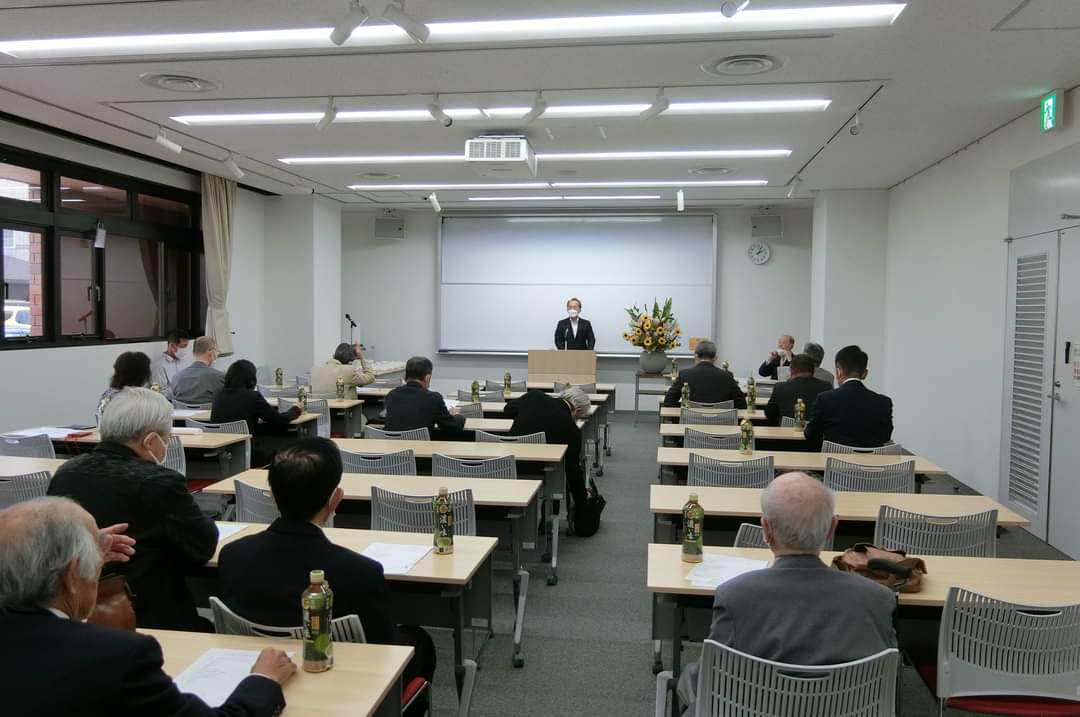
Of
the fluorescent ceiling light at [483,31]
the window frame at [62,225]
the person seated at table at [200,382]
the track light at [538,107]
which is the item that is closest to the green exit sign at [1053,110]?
the fluorescent ceiling light at [483,31]

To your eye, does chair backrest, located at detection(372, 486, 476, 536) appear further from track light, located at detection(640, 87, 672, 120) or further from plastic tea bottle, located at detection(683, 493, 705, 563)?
track light, located at detection(640, 87, 672, 120)

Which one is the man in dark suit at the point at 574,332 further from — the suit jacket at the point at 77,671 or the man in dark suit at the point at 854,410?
the suit jacket at the point at 77,671

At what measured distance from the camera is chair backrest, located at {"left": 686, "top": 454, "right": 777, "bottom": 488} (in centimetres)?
426

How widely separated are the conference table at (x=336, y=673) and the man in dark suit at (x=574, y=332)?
926 cm

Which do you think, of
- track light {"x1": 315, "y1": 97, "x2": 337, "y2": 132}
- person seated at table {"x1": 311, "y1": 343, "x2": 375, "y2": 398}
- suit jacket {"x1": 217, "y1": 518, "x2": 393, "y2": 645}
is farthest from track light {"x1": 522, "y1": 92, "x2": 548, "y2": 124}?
suit jacket {"x1": 217, "y1": 518, "x2": 393, "y2": 645}

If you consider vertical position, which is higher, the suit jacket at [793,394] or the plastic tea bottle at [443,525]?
the suit jacket at [793,394]

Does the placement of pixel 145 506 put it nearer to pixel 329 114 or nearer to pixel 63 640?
pixel 63 640

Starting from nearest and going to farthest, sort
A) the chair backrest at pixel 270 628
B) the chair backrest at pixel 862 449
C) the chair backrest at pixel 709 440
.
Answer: the chair backrest at pixel 270 628 < the chair backrest at pixel 862 449 < the chair backrest at pixel 709 440

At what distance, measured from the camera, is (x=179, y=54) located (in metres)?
4.76

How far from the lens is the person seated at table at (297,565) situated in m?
2.12

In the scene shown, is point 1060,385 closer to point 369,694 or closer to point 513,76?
point 513,76

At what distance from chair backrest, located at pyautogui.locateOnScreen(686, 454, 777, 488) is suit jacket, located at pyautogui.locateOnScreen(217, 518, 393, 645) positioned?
2.54 m

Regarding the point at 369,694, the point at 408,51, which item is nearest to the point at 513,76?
the point at 408,51

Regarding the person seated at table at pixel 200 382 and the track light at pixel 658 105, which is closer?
Answer: the track light at pixel 658 105
